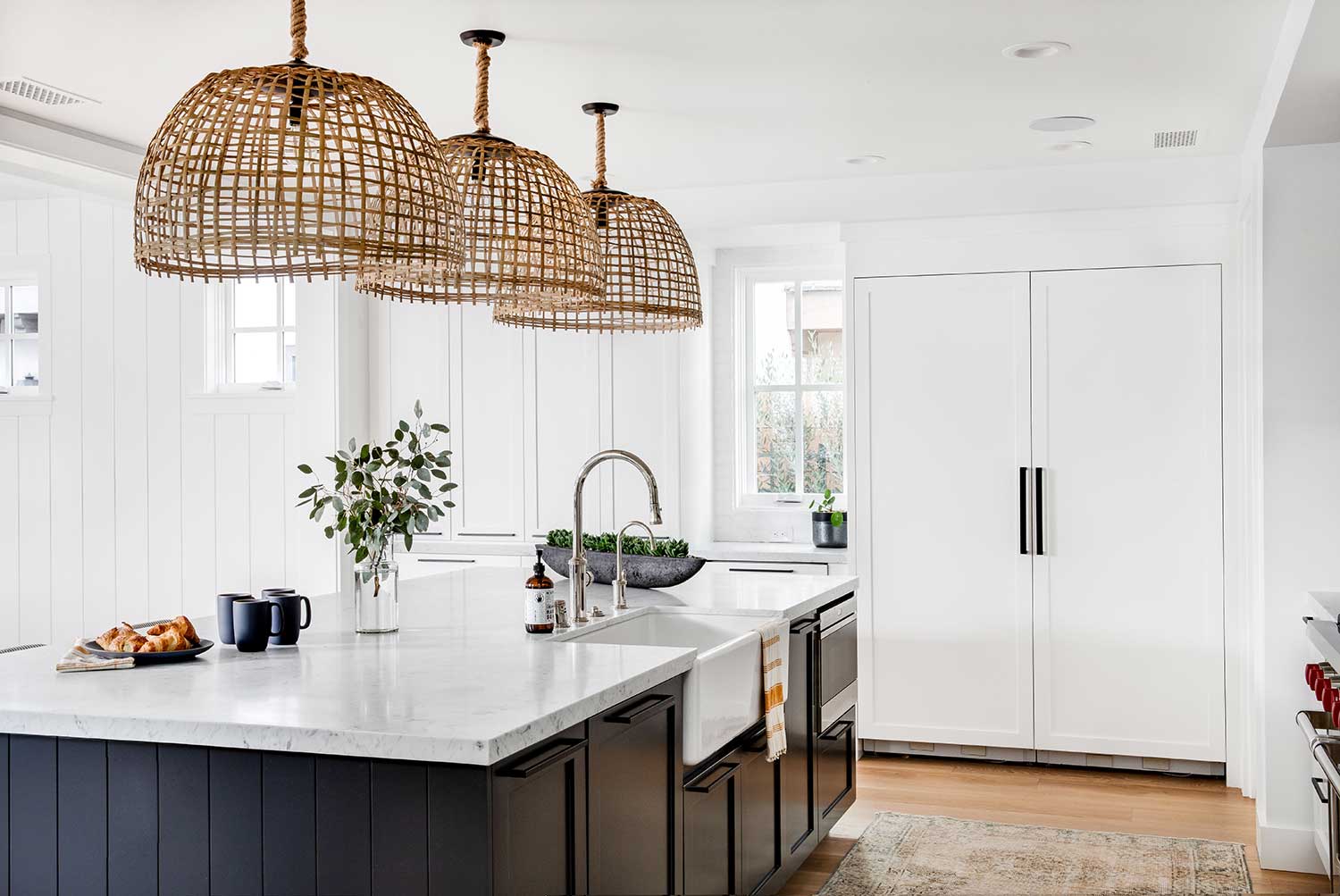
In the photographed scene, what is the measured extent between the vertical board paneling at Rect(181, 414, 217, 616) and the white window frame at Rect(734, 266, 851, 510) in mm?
2544

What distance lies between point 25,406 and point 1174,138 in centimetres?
538

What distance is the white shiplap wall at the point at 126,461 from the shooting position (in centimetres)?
571

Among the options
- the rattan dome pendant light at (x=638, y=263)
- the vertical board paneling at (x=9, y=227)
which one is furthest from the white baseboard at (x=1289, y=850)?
the vertical board paneling at (x=9, y=227)

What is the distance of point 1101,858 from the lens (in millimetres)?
3854

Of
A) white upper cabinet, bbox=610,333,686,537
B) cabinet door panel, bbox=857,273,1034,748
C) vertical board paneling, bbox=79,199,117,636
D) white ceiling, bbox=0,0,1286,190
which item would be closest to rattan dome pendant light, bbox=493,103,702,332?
white ceiling, bbox=0,0,1286,190

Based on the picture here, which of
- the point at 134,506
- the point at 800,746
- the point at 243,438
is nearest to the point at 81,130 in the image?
the point at 243,438

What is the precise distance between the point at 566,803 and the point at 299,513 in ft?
12.7

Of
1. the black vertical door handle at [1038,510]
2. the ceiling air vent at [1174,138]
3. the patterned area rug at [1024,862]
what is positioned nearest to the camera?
the patterned area rug at [1024,862]

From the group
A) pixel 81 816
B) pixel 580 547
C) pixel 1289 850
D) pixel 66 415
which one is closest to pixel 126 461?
pixel 66 415

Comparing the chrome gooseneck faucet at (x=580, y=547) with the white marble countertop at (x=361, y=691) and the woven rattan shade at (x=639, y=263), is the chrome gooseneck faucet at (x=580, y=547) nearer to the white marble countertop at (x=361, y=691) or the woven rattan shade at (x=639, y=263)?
the white marble countertop at (x=361, y=691)

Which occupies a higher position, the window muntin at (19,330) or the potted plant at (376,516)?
the window muntin at (19,330)

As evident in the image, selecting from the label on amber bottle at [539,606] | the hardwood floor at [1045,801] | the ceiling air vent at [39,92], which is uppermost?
the ceiling air vent at [39,92]

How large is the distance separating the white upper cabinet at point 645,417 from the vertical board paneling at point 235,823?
11.4 feet

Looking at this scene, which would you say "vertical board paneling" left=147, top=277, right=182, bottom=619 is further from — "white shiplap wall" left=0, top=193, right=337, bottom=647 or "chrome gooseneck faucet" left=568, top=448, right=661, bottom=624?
"chrome gooseneck faucet" left=568, top=448, right=661, bottom=624
